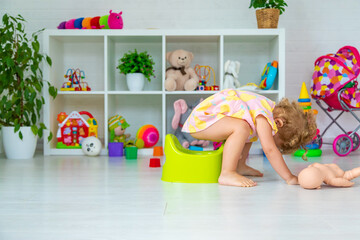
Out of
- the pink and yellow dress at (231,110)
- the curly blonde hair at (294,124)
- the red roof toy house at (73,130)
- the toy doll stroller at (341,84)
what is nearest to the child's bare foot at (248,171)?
Answer: the pink and yellow dress at (231,110)

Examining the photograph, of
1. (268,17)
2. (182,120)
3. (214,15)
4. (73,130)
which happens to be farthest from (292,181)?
(214,15)

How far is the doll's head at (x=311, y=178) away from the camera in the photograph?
6.97 feet

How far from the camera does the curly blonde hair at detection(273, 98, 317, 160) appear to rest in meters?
2.31

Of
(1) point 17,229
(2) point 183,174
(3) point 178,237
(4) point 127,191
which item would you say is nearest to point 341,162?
(2) point 183,174

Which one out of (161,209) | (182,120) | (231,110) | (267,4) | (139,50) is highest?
(267,4)

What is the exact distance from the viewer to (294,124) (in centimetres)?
231

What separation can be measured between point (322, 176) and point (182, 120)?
1.74 metres

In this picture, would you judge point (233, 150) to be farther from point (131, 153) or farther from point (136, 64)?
point (136, 64)

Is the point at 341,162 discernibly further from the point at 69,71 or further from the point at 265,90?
the point at 69,71

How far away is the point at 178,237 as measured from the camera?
140cm

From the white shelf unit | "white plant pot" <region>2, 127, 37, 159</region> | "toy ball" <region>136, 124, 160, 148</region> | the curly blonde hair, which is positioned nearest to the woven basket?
the white shelf unit

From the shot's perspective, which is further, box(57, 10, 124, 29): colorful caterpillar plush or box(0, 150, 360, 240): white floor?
box(57, 10, 124, 29): colorful caterpillar plush

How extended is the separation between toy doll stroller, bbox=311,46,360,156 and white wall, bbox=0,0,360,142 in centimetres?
49

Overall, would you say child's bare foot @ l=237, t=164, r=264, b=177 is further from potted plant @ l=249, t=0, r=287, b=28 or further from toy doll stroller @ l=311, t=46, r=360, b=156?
potted plant @ l=249, t=0, r=287, b=28
